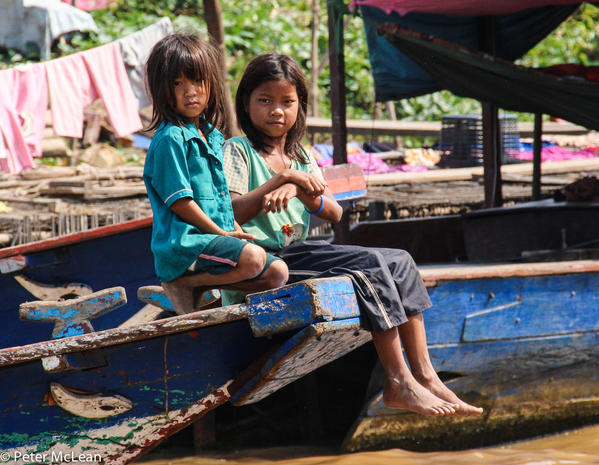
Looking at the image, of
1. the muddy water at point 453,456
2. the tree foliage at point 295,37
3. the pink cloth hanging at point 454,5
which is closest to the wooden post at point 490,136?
the pink cloth hanging at point 454,5

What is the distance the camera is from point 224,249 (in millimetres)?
2303

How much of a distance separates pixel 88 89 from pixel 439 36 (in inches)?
129

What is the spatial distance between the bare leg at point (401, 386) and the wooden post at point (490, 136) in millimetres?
4140

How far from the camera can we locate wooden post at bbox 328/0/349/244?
5566 millimetres

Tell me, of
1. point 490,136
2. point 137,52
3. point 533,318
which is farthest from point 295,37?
point 533,318

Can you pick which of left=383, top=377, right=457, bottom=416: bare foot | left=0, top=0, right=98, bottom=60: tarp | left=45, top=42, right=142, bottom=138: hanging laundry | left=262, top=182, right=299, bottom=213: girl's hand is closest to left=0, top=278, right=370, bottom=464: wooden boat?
left=383, top=377, right=457, bottom=416: bare foot

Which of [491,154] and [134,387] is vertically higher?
[491,154]

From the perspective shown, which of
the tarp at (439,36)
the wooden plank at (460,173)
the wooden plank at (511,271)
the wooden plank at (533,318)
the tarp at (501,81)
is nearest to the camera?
the wooden plank at (511,271)

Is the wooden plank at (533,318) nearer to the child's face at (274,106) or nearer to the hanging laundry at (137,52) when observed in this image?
the child's face at (274,106)

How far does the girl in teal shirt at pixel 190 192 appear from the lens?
7.62 feet

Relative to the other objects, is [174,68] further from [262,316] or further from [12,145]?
[12,145]

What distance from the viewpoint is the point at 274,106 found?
2.54m

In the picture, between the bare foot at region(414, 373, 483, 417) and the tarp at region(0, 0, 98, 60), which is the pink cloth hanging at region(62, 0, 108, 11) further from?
the bare foot at region(414, 373, 483, 417)

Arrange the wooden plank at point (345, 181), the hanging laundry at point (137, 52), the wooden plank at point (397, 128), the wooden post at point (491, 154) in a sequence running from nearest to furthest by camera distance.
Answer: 1. the wooden plank at point (345, 181)
2. the wooden post at point (491, 154)
3. the hanging laundry at point (137, 52)
4. the wooden plank at point (397, 128)
